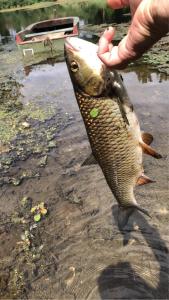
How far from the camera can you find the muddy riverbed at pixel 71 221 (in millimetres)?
4477

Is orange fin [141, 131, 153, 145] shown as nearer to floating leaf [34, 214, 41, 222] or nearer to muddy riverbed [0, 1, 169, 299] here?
muddy riverbed [0, 1, 169, 299]

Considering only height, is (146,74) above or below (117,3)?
below

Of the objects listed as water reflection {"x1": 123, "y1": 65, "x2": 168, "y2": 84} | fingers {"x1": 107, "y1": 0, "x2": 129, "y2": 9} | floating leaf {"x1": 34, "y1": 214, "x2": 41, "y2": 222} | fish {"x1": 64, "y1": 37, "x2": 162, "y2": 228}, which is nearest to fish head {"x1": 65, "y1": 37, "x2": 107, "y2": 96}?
fish {"x1": 64, "y1": 37, "x2": 162, "y2": 228}

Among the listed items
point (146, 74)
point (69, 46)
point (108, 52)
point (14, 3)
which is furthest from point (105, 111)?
point (14, 3)

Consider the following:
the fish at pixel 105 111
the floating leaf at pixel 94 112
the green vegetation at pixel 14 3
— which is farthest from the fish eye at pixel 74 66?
the green vegetation at pixel 14 3

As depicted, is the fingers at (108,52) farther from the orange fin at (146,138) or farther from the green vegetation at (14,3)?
the green vegetation at (14,3)

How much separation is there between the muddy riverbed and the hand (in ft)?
11.4

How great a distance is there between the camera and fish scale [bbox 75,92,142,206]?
8.01 ft

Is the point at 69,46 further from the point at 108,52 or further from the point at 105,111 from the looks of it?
the point at 108,52

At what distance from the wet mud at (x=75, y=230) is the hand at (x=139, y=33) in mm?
3484

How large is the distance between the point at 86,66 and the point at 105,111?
0.36 metres

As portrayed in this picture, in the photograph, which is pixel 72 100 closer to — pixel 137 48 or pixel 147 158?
pixel 147 158

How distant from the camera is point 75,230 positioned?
17.5 ft

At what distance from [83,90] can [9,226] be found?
395 cm
